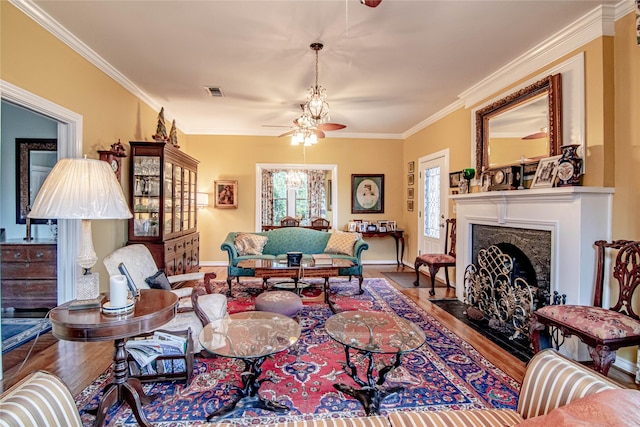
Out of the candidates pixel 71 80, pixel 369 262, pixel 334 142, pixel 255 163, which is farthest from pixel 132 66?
pixel 369 262

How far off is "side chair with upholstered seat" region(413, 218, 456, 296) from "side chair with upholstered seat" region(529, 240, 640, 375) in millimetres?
1806

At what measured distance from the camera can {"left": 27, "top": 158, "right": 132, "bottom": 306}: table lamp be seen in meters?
1.62

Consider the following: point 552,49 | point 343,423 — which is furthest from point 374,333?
point 552,49

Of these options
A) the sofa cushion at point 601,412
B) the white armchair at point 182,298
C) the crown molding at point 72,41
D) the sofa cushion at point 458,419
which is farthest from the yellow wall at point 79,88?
the sofa cushion at point 601,412

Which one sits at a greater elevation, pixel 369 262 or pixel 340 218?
pixel 340 218

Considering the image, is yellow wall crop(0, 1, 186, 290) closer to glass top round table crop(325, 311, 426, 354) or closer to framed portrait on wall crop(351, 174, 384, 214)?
glass top round table crop(325, 311, 426, 354)

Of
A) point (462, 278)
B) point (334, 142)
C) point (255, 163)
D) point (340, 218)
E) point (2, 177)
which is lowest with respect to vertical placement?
point (462, 278)

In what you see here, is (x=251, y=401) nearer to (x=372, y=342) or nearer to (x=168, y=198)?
(x=372, y=342)

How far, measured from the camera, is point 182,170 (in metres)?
4.83

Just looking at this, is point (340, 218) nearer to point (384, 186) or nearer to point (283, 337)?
point (384, 186)

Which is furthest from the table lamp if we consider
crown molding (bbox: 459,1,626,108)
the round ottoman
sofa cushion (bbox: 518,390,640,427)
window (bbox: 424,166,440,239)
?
window (bbox: 424,166,440,239)

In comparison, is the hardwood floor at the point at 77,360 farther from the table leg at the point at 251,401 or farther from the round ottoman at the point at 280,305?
the round ottoman at the point at 280,305

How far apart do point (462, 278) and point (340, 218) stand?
3064 mm

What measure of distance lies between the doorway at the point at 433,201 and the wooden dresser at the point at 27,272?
17.9 ft
